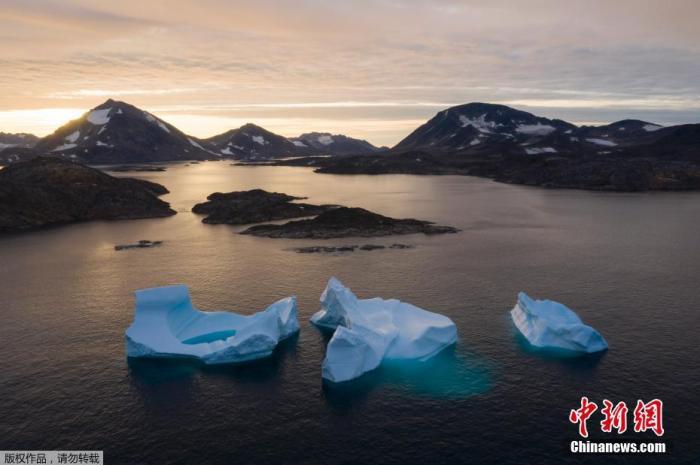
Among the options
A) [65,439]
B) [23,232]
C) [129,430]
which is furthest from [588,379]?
[23,232]

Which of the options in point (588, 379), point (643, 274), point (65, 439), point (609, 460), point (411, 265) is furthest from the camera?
point (411, 265)

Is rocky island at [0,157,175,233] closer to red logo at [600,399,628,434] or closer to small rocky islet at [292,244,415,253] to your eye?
small rocky islet at [292,244,415,253]

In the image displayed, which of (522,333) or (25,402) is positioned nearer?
(25,402)

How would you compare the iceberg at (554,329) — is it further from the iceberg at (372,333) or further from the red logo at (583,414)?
the red logo at (583,414)

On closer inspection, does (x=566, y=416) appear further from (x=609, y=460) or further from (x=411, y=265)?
(x=411, y=265)

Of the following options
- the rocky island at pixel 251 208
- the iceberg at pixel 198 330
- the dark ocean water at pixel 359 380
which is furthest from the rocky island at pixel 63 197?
the iceberg at pixel 198 330

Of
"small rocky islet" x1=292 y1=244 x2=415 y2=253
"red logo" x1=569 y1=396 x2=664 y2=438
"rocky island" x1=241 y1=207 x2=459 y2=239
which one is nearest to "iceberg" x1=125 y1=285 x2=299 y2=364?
"red logo" x1=569 y1=396 x2=664 y2=438

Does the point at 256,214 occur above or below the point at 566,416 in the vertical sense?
above
